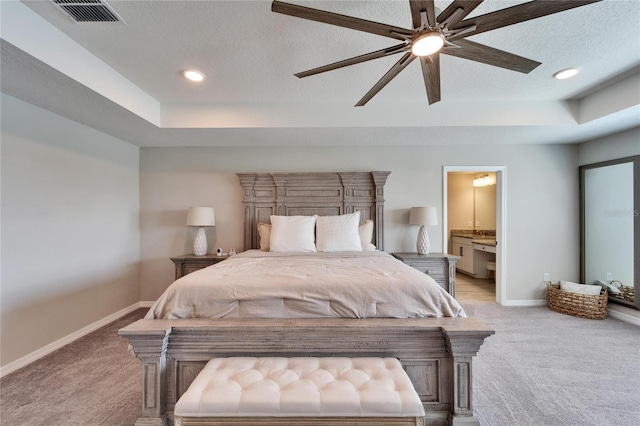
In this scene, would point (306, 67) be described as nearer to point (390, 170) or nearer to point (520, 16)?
point (520, 16)

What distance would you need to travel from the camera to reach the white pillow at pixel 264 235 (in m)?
3.32

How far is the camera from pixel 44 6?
1.60 metres

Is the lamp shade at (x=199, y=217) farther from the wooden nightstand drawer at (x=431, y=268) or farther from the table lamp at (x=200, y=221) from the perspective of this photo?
the wooden nightstand drawer at (x=431, y=268)

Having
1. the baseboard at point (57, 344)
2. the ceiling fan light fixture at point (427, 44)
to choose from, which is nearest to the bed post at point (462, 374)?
the ceiling fan light fixture at point (427, 44)

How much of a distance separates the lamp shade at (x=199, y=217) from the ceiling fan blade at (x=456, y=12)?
3.18 metres

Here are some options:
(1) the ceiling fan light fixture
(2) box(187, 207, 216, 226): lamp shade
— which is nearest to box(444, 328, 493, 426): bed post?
(1) the ceiling fan light fixture

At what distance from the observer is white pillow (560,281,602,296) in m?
3.25

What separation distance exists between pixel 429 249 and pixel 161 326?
129 inches

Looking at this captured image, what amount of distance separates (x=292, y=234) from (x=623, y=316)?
4087 millimetres

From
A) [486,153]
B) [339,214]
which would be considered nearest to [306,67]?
[339,214]

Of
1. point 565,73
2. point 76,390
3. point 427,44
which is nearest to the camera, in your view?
point 427,44

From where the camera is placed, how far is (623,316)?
3.06 meters

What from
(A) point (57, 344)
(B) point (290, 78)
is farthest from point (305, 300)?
(A) point (57, 344)

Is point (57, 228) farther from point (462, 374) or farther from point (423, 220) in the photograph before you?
point (423, 220)
